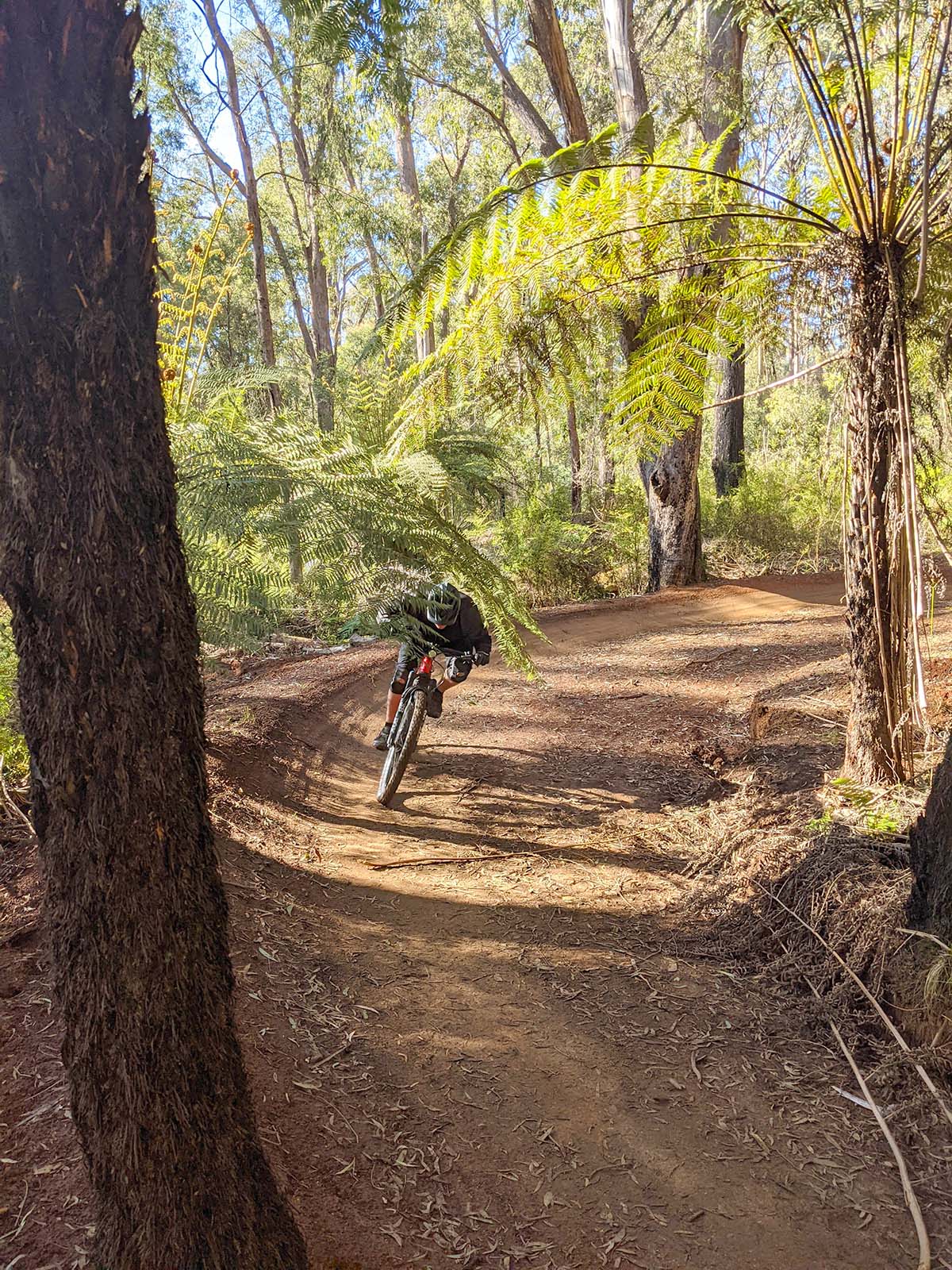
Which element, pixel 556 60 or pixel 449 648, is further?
pixel 556 60

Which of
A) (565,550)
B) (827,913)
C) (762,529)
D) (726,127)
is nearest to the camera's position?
(827,913)

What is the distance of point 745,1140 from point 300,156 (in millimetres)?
20262

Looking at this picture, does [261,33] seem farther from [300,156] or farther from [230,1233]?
[230,1233]

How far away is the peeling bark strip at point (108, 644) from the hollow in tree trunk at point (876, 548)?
11.6 ft

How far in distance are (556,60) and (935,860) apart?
34.3ft

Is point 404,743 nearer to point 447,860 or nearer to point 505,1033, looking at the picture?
point 447,860

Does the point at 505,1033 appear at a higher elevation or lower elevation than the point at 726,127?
lower

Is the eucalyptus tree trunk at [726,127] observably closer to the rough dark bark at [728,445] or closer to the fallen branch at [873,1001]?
the rough dark bark at [728,445]

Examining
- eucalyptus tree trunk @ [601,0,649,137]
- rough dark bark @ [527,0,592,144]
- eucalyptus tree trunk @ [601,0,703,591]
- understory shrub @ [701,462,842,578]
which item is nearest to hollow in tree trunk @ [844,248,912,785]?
eucalyptus tree trunk @ [601,0,703,591]

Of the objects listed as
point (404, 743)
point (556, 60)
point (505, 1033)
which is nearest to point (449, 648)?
point (404, 743)

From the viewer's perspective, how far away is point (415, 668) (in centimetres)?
543

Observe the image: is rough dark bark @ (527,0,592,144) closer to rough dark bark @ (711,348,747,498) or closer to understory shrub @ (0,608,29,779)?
rough dark bark @ (711,348,747,498)

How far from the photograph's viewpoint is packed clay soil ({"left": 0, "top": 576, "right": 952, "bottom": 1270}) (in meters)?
2.34

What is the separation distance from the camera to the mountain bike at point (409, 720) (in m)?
5.31
